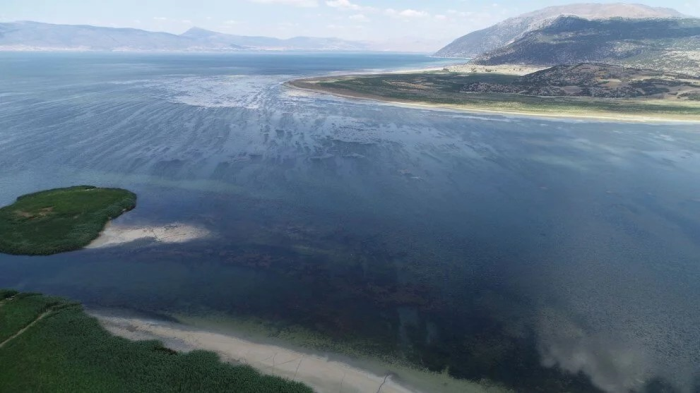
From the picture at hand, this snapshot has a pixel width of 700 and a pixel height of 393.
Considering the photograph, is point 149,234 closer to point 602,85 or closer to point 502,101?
point 502,101

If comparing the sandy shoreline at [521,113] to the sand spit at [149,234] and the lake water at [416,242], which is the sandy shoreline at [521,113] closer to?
the lake water at [416,242]

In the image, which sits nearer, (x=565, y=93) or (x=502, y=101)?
(x=502, y=101)

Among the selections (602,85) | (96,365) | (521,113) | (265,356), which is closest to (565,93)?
(602,85)

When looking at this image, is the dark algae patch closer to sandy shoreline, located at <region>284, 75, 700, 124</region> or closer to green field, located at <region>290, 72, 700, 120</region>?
sandy shoreline, located at <region>284, 75, 700, 124</region>

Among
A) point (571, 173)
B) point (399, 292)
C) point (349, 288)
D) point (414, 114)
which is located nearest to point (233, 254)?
point (349, 288)

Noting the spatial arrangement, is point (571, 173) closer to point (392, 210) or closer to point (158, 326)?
point (392, 210)
